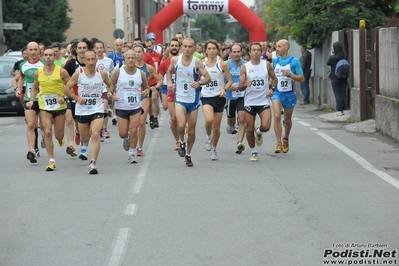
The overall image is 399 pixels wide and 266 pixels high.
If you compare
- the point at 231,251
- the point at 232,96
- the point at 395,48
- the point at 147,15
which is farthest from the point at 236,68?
the point at 147,15

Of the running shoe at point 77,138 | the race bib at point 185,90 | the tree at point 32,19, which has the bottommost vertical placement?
the running shoe at point 77,138

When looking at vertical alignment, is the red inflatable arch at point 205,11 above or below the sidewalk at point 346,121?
above

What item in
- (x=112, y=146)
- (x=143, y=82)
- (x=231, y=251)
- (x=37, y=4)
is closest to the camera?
(x=231, y=251)

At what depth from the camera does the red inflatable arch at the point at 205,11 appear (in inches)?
1638

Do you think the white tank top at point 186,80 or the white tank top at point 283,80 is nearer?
the white tank top at point 186,80

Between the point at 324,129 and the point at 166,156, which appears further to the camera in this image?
the point at 324,129

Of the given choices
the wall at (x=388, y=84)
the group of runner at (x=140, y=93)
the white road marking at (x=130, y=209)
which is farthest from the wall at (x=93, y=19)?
the white road marking at (x=130, y=209)

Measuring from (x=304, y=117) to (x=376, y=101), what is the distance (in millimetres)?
4948

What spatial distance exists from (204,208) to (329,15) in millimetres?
19400

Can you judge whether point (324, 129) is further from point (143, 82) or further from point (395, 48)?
point (143, 82)

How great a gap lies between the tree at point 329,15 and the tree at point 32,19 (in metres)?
26.6

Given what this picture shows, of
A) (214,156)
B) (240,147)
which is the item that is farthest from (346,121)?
(214,156)

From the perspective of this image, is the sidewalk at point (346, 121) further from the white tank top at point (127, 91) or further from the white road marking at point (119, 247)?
the white road marking at point (119, 247)

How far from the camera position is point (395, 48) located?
1800cm
